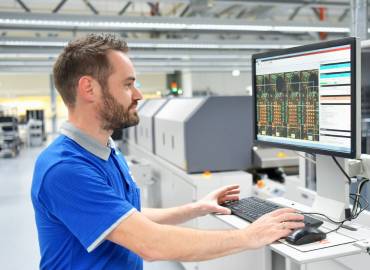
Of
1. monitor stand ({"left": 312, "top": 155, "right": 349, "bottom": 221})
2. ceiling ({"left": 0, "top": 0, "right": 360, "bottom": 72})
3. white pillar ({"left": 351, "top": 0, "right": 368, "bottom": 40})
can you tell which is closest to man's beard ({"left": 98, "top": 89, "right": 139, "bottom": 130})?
monitor stand ({"left": 312, "top": 155, "right": 349, "bottom": 221})

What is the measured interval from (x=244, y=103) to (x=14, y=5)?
7.45 metres

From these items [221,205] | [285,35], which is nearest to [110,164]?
[221,205]

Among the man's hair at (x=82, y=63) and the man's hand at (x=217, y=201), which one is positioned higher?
the man's hair at (x=82, y=63)

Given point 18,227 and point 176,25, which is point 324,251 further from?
point 176,25

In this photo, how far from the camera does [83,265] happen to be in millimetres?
1094

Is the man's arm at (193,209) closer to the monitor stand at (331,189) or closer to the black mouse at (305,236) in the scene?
the monitor stand at (331,189)

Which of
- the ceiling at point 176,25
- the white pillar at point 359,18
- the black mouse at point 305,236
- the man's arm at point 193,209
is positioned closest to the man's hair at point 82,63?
the man's arm at point 193,209

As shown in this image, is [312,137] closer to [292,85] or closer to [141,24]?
[292,85]

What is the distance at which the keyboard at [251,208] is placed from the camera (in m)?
1.23

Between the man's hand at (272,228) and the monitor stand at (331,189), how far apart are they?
0.22 meters

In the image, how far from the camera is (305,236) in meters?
1.03

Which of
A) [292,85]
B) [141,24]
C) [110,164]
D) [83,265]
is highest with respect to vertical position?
[141,24]

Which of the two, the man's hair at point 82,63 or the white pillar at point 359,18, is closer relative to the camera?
the man's hair at point 82,63

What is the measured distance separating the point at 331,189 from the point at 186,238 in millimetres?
550
